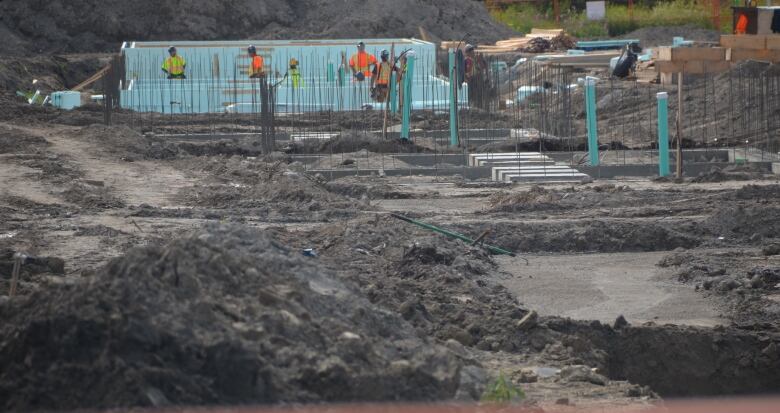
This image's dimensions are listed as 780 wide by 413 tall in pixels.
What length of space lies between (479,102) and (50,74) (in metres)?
11.6

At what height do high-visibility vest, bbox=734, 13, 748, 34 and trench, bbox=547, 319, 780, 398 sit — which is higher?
high-visibility vest, bbox=734, 13, 748, 34

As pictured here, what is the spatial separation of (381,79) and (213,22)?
15637 mm

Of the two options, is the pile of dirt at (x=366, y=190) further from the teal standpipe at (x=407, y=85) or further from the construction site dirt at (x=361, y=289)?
the teal standpipe at (x=407, y=85)

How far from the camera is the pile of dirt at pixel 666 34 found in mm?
36250

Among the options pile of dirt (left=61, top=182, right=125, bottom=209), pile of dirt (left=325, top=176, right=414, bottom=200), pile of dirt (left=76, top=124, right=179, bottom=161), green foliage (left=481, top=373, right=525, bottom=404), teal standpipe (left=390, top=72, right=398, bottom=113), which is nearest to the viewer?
green foliage (left=481, top=373, right=525, bottom=404)

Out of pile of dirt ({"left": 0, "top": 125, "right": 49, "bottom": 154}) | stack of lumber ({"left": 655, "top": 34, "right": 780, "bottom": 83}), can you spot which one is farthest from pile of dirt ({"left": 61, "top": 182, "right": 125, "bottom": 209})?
stack of lumber ({"left": 655, "top": 34, "right": 780, "bottom": 83})

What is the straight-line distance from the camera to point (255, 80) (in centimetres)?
2259

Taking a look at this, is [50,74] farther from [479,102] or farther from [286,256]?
[286,256]

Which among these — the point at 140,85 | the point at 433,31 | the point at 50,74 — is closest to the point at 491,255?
the point at 140,85

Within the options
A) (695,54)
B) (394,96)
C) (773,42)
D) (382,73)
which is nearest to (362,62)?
(382,73)

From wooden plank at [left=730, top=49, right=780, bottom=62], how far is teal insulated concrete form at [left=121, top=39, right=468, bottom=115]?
5.32 metres

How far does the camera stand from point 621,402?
5.10m

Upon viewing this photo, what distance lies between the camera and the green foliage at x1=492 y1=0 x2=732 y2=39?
3894 cm

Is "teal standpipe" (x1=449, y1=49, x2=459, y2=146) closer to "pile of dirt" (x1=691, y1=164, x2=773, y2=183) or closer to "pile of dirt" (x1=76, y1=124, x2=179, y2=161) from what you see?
"pile of dirt" (x1=691, y1=164, x2=773, y2=183)
